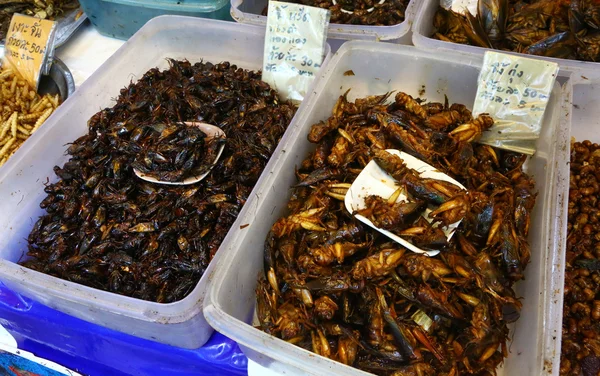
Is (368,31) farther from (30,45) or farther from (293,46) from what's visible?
(30,45)

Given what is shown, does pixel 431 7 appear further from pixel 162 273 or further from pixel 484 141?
pixel 162 273

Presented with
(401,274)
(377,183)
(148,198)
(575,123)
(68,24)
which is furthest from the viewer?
(68,24)

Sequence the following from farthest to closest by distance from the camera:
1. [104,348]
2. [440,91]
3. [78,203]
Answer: [440,91] < [78,203] < [104,348]

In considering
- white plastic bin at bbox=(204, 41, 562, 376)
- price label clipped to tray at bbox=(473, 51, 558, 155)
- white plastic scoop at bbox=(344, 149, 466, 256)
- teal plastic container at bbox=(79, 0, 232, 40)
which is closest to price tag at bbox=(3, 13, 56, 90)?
teal plastic container at bbox=(79, 0, 232, 40)

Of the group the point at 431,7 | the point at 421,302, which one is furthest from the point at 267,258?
the point at 431,7

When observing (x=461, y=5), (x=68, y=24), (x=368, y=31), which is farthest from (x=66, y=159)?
(x=461, y=5)

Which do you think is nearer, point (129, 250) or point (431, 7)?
point (129, 250)

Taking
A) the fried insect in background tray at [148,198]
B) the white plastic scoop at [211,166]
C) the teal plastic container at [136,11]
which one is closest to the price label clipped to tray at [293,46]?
the fried insect in background tray at [148,198]
